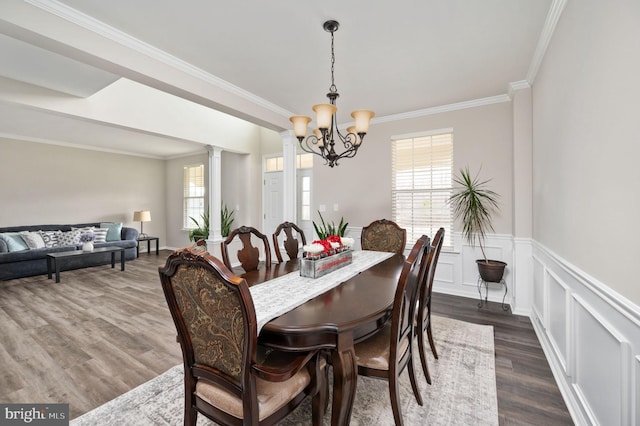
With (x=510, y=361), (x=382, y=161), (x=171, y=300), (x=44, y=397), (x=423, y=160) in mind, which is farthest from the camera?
(x=382, y=161)

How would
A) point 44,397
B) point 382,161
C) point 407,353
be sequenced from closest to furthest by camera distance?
point 407,353
point 44,397
point 382,161

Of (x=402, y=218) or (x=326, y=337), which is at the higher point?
(x=402, y=218)

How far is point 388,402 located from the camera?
1800 millimetres

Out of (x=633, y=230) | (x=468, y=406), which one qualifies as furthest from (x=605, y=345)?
(x=468, y=406)

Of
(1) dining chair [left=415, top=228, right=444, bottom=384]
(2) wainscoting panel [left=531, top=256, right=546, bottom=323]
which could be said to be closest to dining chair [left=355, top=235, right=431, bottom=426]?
(1) dining chair [left=415, top=228, right=444, bottom=384]

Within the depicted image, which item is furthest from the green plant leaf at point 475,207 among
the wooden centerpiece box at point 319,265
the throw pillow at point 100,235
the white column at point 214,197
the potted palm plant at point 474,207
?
the throw pillow at point 100,235

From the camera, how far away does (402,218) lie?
14.0 feet

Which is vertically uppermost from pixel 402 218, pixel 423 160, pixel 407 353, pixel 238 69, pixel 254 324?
pixel 238 69

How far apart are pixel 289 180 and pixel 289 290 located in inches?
108

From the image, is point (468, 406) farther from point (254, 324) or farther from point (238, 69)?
point (238, 69)

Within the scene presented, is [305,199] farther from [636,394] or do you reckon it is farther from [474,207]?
[636,394]

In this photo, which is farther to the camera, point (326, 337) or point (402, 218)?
point (402, 218)

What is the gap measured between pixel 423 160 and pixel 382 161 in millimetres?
603

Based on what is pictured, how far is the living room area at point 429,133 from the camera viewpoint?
1.31 meters
